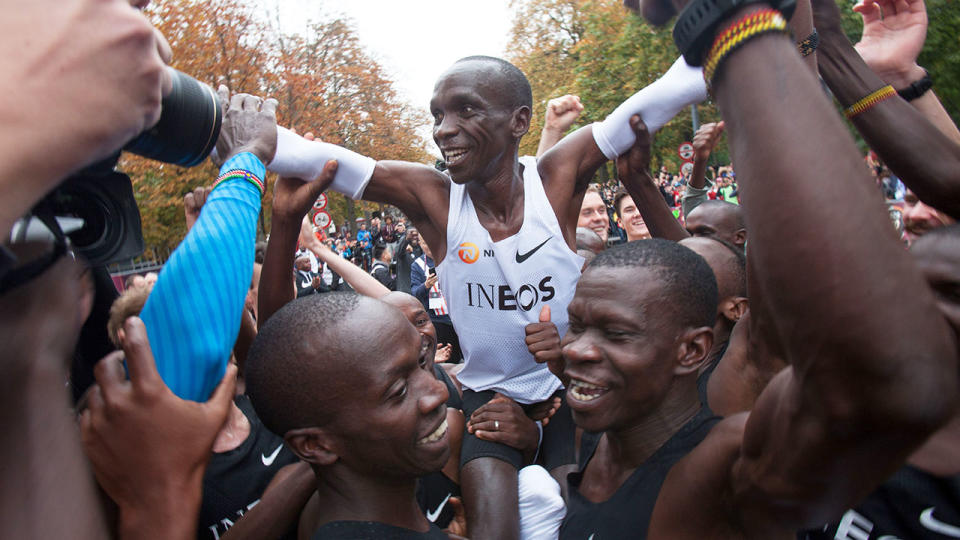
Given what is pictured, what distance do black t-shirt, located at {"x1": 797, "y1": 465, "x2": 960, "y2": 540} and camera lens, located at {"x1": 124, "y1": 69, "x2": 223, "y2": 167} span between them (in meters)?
1.85

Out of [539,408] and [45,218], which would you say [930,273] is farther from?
[45,218]

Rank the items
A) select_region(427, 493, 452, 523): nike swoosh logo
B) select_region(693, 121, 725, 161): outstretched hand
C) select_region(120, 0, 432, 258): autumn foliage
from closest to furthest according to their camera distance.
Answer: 1. select_region(427, 493, 452, 523): nike swoosh logo
2. select_region(693, 121, 725, 161): outstretched hand
3. select_region(120, 0, 432, 258): autumn foliage

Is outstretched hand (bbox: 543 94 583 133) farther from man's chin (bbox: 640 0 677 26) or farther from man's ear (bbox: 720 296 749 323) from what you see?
man's chin (bbox: 640 0 677 26)

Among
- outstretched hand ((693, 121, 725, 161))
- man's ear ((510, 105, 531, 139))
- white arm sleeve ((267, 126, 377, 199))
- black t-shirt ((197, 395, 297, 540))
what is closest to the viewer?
black t-shirt ((197, 395, 297, 540))

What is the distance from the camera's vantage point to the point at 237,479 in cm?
226

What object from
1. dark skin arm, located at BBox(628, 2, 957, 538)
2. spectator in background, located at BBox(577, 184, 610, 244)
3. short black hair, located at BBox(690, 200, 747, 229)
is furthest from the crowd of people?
spectator in background, located at BBox(577, 184, 610, 244)

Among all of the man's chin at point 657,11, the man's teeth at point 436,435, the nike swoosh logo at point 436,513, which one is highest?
the man's chin at point 657,11

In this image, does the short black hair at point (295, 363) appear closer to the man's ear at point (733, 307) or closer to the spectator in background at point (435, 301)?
the man's ear at point (733, 307)

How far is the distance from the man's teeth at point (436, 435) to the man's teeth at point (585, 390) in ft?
1.31

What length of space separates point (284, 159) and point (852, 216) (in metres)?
2.03

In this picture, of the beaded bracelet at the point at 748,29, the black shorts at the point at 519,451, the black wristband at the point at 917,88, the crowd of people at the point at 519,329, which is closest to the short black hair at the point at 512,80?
the crowd of people at the point at 519,329

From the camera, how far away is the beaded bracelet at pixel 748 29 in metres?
0.89

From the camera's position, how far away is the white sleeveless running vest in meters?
2.67

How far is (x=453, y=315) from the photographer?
2.87 metres
